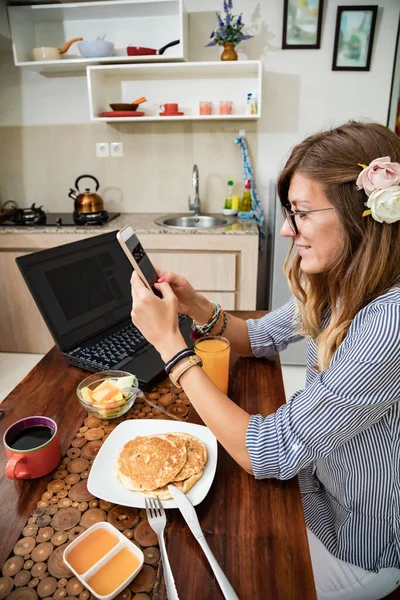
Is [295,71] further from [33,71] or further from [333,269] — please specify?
[333,269]

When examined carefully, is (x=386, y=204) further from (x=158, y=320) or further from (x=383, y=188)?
(x=158, y=320)

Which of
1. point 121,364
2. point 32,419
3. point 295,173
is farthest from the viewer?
point 121,364

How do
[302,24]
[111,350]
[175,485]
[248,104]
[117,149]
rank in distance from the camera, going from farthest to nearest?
[117,149] → [248,104] → [302,24] → [111,350] → [175,485]

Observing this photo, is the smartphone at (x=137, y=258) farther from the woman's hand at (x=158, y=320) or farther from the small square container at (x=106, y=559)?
the small square container at (x=106, y=559)

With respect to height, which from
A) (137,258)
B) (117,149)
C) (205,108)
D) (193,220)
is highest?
(205,108)

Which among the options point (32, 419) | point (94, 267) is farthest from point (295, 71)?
point (32, 419)

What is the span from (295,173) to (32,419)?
727mm

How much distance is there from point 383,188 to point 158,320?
0.49m

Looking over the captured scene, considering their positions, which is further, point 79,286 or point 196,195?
point 196,195

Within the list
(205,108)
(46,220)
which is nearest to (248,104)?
(205,108)

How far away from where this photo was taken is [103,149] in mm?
3025

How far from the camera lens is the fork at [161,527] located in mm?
566

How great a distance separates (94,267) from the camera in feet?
4.25

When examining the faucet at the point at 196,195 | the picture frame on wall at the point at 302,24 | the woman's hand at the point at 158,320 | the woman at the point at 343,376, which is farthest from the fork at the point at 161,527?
the picture frame on wall at the point at 302,24
